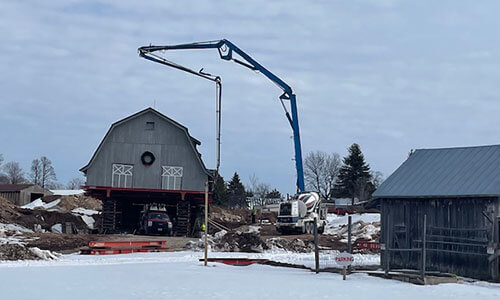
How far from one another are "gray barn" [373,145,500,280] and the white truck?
19643mm

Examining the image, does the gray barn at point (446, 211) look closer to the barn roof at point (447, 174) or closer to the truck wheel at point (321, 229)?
the barn roof at point (447, 174)

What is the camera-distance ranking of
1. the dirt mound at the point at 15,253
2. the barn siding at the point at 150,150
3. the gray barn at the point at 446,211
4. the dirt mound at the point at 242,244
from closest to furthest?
the gray barn at the point at 446,211, the dirt mound at the point at 15,253, the dirt mound at the point at 242,244, the barn siding at the point at 150,150

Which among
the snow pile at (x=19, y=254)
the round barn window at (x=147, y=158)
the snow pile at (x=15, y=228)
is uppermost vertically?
the round barn window at (x=147, y=158)

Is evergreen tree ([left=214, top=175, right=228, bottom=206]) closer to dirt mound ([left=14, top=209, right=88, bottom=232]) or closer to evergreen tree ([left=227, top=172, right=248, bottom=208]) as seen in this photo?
evergreen tree ([left=227, top=172, right=248, bottom=208])

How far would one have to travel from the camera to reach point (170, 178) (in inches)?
1940

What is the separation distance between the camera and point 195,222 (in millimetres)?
52000

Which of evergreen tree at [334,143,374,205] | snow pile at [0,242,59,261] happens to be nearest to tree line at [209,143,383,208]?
evergreen tree at [334,143,374,205]

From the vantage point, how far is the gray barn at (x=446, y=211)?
22.8 metres

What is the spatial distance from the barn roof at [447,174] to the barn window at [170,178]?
24010 millimetres

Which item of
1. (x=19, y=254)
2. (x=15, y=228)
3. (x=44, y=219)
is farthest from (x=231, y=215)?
(x=19, y=254)

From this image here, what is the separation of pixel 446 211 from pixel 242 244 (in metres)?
14.1

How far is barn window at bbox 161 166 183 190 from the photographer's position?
161 ft

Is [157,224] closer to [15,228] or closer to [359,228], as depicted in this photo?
[15,228]

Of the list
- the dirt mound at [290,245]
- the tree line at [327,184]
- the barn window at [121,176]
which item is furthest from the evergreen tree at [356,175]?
the dirt mound at [290,245]
